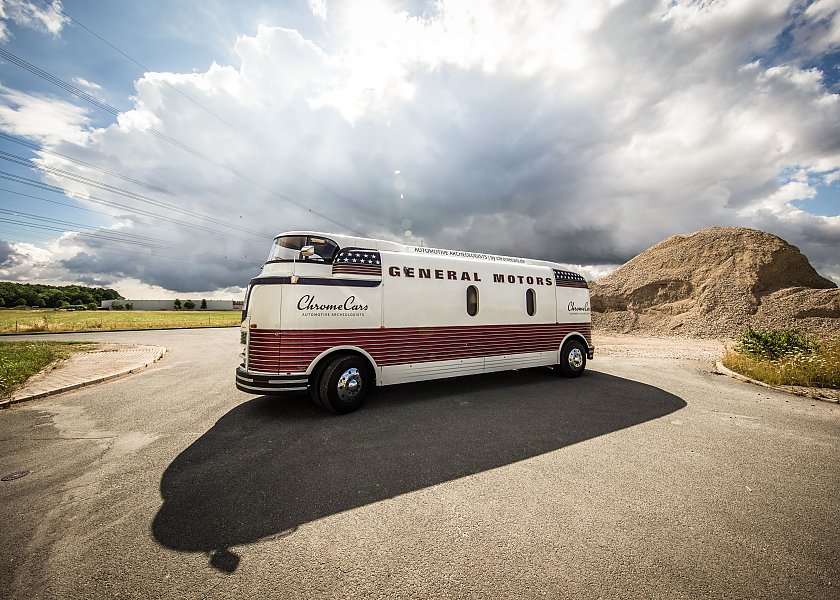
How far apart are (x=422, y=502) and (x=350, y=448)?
5.15ft

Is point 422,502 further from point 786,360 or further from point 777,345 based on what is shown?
point 777,345

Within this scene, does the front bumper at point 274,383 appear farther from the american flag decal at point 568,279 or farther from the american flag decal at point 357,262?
the american flag decal at point 568,279

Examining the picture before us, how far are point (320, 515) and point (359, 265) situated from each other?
4.04 m

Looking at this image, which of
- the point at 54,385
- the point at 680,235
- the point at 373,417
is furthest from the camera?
the point at 680,235

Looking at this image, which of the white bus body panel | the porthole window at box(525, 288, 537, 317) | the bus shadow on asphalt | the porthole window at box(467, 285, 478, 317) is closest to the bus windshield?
the white bus body panel

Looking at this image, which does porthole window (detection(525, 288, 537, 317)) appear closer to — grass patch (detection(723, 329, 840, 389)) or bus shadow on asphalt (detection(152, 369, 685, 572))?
bus shadow on asphalt (detection(152, 369, 685, 572))

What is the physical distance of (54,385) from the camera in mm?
7629

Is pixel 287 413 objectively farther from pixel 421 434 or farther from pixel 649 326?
pixel 649 326

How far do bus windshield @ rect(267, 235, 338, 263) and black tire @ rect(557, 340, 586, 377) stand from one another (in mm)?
6495

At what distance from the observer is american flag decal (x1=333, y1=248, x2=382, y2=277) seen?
6004 mm

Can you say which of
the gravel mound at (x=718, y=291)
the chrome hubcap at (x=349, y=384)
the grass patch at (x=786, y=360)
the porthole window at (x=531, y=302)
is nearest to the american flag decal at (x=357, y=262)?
the chrome hubcap at (x=349, y=384)

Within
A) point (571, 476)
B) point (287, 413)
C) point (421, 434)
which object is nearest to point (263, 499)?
point (421, 434)

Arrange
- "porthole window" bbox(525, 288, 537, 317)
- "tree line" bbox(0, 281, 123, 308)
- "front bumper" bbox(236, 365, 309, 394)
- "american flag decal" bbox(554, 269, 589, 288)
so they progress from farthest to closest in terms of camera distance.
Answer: "tree line" bbox(0, 281, 123, 308), "american flag decal" bbox(554, 269, 589, 288), "porthole window" bbox(525, 288, 537, 317), "front bumper" bbox(236, 365, 309, 394)

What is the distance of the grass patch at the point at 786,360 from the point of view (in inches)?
298
